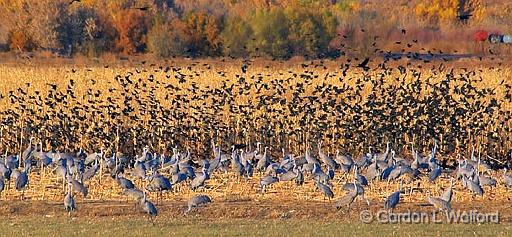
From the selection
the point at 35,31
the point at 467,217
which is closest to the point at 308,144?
the point at 467,217

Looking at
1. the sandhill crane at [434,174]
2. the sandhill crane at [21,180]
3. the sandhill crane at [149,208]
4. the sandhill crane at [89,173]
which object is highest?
the sandhill crane at [149,208]

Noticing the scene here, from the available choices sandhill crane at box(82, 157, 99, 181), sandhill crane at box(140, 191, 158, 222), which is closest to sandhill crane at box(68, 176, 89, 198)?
sandhill crane at box(82, 157, 99, 181)

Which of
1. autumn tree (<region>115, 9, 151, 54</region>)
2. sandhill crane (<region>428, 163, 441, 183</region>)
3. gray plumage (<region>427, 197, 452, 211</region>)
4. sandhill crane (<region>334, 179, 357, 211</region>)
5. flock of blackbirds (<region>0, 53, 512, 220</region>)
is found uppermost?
gray plumage (<region>427, 197, 452, 211</region>)

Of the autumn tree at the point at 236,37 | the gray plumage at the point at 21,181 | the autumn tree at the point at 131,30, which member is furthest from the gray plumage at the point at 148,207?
the autumn tree at the point at 131,30

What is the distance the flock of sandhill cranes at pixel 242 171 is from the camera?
17.0 m

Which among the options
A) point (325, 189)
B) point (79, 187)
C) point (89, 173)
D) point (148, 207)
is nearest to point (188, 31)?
point (89, 173)

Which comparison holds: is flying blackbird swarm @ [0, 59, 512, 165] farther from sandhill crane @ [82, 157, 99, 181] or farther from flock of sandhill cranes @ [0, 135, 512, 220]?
sandhill crane @ [82, 157, 99, 181]

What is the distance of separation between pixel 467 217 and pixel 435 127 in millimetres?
7280

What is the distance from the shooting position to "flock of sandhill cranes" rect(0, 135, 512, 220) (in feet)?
55.9

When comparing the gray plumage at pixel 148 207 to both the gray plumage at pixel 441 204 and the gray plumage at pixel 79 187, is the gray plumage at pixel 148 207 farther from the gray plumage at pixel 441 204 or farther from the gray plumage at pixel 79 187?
the gray plumage at pixel 441 204

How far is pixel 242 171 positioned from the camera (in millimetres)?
19000

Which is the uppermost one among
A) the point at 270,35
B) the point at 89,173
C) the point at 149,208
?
the point at 149,208

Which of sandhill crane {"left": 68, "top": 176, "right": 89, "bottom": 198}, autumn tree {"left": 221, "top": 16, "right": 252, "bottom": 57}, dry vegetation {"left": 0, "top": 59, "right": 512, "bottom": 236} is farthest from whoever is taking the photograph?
autumn tree {"left": 221, "top": 16, "right": 252, "bottom": 57}

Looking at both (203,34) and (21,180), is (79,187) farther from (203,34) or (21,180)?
(203,34)
